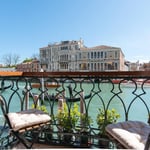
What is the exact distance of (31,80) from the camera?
1934mm

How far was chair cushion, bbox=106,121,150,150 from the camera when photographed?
106 cm

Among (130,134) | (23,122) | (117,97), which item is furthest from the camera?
(117,97)

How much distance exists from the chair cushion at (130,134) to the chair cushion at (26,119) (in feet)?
1.84

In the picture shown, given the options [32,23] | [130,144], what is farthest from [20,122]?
[32,23]

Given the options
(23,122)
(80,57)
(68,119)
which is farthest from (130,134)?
(80,57)

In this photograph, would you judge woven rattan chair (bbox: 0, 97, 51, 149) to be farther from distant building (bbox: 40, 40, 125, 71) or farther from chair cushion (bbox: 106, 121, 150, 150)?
distant building (bbox: 40, 40, 125, 71)

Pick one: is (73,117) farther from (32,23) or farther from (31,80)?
(32,23)

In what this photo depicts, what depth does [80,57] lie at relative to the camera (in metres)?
37.7

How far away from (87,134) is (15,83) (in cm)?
93

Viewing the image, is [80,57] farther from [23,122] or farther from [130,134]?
[130,134]

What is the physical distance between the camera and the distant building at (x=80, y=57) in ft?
114

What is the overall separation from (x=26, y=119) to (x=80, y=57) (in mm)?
36405

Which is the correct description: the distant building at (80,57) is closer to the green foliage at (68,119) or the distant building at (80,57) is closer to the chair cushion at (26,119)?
the green foliage at (68,119)

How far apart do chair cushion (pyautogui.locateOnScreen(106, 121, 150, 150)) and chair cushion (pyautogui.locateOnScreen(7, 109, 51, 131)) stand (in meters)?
0.56
